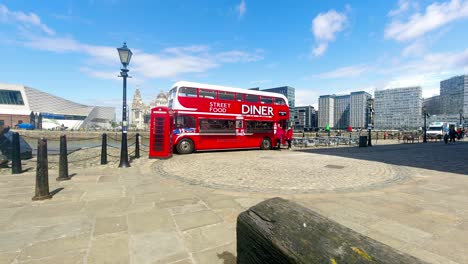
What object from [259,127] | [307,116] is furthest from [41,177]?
[307,116]

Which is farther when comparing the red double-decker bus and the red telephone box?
the red double-decker bus

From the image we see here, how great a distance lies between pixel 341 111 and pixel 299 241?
415ft

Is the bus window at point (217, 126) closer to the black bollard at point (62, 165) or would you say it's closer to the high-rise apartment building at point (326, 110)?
the black bollard at point (62, 165)

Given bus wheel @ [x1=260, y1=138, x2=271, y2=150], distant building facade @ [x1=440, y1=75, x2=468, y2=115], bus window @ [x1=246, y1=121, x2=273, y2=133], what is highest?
distant building facade @ [x1=440, y1=75, x2=468, y2=115]

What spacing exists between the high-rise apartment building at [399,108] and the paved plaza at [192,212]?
107m

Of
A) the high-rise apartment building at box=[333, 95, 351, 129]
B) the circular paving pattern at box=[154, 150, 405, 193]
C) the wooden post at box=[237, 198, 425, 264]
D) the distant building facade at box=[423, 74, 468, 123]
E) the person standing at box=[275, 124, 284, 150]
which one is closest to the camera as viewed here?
the wooden post at box=[237, 198, 425, 264]

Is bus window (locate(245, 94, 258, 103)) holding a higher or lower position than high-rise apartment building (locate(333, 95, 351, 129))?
lower

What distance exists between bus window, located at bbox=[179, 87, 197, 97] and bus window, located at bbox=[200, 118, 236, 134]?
1.59 m

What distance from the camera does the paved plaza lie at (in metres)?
2.54

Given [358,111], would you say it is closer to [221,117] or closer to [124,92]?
[221,117]

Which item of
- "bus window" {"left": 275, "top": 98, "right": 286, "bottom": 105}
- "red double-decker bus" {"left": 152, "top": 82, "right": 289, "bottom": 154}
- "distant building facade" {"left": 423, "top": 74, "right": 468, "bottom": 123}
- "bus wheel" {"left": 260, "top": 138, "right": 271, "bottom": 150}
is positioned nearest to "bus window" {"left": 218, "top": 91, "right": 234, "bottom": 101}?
"red double-decker bus" {"left": 152, "top": 82, "right": 289, "bottom": 154}

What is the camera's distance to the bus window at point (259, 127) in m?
14.1

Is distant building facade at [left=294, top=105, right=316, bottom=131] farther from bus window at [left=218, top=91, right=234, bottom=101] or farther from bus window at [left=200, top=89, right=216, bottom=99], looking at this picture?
bus window at [left=200, top=89, right=216, bottom=99]

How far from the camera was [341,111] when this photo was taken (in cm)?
11281
